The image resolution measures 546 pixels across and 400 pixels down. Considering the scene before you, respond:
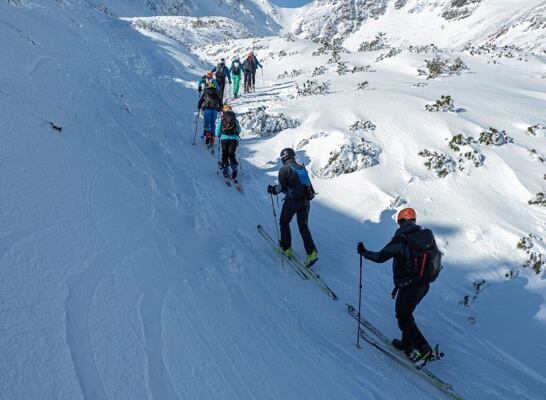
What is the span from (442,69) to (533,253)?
13564 millimetres

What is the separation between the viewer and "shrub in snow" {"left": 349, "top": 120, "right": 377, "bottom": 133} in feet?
40.7

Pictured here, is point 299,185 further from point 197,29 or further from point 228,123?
point 197,29

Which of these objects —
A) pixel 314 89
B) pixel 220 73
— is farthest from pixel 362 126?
pixel 220 73

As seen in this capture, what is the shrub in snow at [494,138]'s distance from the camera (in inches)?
426

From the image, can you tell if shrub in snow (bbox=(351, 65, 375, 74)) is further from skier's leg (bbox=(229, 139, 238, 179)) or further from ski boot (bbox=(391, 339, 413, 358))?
ski boot (bbox=(391, 339, 413, 358))

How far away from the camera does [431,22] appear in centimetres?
7300

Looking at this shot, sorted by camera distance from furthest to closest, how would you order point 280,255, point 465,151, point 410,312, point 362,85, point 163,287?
1. point 362,85
2. point 465,151
3. point 280,255
4. point 410,312
5. point 163,287

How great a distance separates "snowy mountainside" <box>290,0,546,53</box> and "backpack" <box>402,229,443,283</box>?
1532 inches

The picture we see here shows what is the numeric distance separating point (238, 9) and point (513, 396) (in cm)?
11927

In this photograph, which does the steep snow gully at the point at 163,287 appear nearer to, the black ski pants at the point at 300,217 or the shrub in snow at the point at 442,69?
the black ski pants at the point at 300,217

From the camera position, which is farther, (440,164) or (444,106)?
(444,106)

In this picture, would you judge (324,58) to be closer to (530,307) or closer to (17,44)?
(17,44)

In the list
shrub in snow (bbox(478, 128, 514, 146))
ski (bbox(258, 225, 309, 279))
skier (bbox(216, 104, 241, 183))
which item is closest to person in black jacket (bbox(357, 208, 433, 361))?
ski (bbox(258, 225, 309, 279))

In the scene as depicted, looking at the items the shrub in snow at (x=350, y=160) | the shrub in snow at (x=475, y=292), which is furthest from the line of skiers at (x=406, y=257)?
the shrub in snow at (x=350, y=160)
